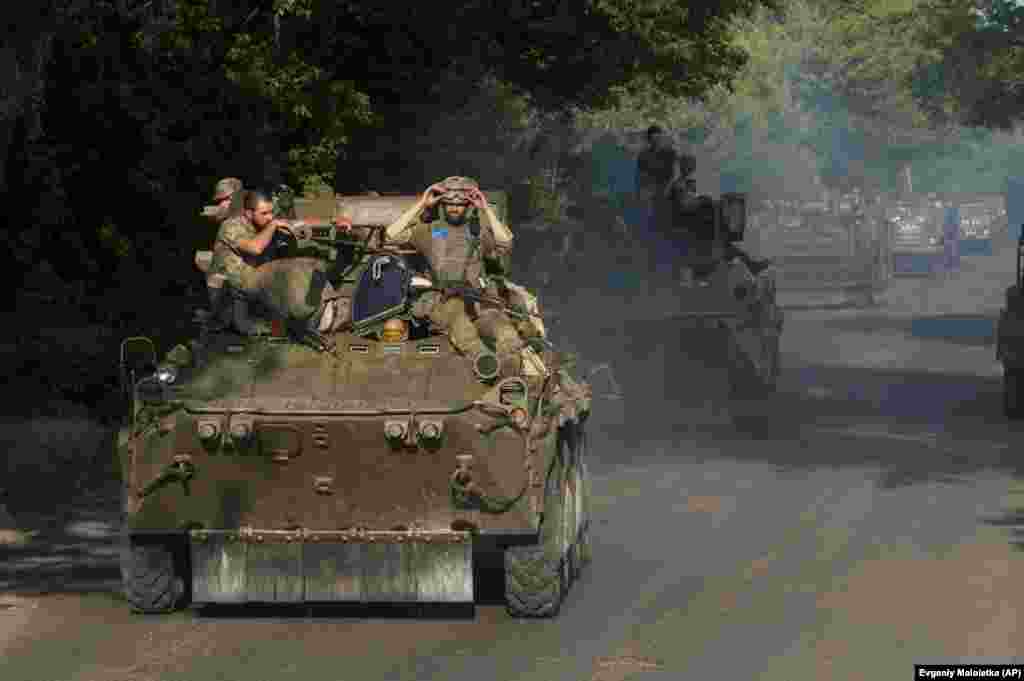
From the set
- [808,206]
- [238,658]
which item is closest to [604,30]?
[238,658]

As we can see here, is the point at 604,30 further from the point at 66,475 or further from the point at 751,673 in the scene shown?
the point at 751,673

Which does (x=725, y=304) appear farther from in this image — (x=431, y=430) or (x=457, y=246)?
(x=431, y=430)

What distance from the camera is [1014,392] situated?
92.3ft

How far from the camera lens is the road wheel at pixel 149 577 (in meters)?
14.2

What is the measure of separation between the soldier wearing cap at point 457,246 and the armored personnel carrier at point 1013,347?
40.7 feet

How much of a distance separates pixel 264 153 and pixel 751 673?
525 inches

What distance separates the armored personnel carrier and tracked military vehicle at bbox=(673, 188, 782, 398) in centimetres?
299

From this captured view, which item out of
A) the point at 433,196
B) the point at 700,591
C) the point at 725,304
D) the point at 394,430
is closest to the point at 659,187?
the point at 725,304

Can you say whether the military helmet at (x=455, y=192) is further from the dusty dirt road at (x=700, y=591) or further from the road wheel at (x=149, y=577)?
the road wheel at (x=149, y=577)

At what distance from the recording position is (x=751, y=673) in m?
12.2

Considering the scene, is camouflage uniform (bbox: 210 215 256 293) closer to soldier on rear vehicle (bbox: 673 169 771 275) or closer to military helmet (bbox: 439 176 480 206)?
military helmet (bbox: 439 176 480 206)

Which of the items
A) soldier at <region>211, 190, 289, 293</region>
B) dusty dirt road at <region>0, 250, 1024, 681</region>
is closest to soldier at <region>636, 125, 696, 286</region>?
dusty dirt road at <region>0, 250, 1024, 681</region>

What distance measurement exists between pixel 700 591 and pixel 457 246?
292 cm

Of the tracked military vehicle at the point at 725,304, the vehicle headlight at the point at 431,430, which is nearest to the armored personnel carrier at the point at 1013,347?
the tracked military vehicle at the point at 725,304
